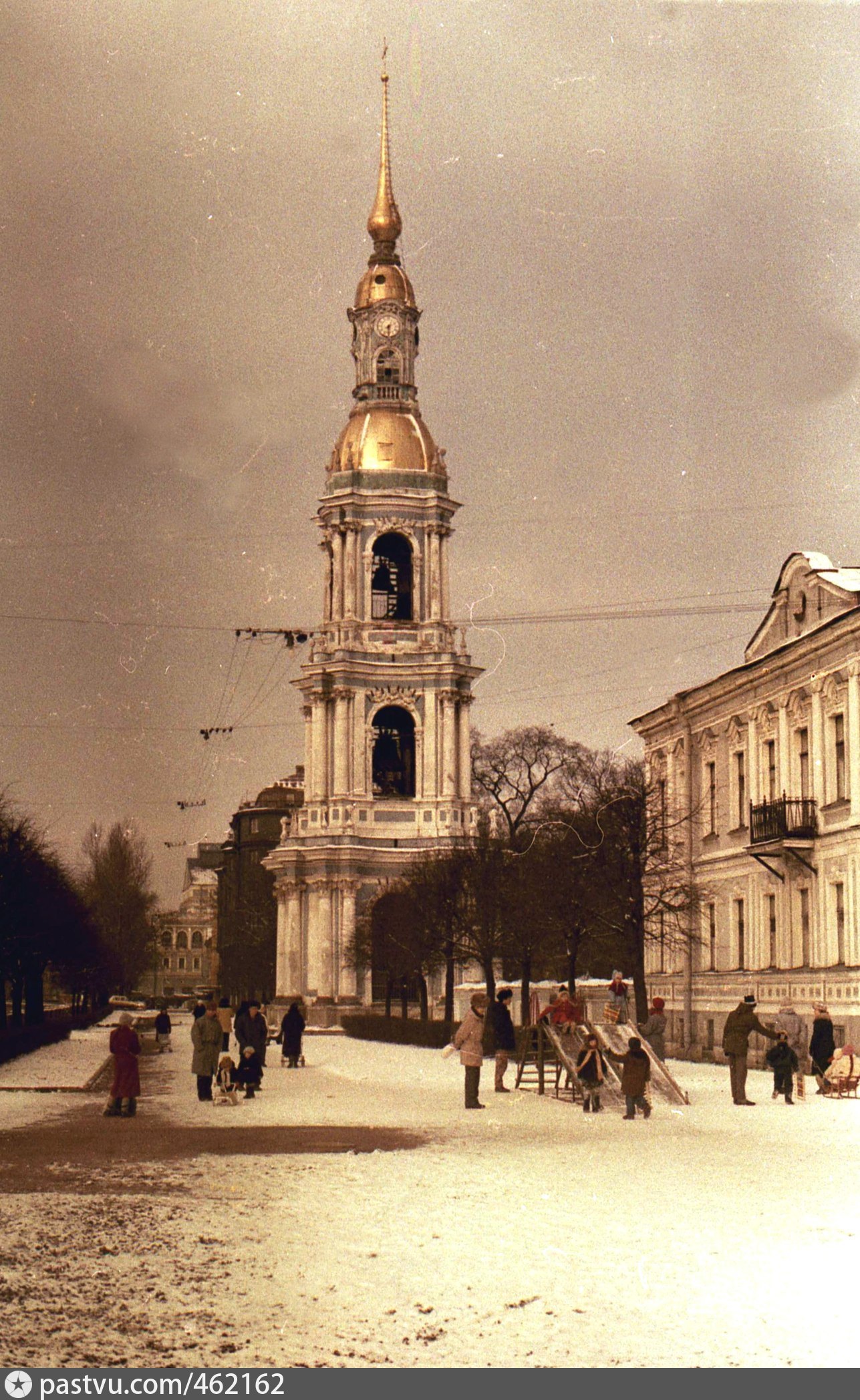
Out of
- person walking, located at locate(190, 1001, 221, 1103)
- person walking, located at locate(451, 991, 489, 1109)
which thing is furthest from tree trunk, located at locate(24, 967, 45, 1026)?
person walking, located at locate(451, 991, 489, 1109)

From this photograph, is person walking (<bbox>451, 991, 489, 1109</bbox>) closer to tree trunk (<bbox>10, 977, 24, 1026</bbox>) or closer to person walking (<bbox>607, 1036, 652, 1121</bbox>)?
person walking (<bbox>607, 1036, 652, 1121</bbox>)

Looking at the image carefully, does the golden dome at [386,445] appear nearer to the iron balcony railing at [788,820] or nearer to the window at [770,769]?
the window at [770,769]

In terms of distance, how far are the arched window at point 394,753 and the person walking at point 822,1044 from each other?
57.5 m

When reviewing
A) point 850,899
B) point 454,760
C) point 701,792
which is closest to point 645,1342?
point 850,899

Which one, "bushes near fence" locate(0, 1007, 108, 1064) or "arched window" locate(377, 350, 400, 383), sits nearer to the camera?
"bushes near fence" locate(0, 1007, 108, 1064)

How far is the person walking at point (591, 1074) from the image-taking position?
27016mm

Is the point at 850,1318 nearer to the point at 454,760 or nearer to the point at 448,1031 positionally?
the point at 448,1031

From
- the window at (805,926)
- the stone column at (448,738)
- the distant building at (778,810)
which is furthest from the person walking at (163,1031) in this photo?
the stone column at (448,738)

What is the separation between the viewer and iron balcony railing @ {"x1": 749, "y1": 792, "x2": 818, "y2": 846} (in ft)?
134

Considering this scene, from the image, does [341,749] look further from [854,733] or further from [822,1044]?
Answer: [822,1044]

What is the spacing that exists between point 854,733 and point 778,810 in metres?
4.00

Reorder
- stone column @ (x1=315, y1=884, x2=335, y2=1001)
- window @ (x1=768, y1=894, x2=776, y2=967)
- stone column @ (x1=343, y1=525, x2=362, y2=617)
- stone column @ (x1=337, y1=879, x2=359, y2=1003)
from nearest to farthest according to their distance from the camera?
window @ (x1=768, y1=894, x2=776, y2=967)
stone column @ (x1=337, y1=879, x2=359, y2=1003)
stone column @ (x1=315, y1=884, x2=335, y2=1001)
stone column @ (x1=343, y1=525, x2=362, y2=617)

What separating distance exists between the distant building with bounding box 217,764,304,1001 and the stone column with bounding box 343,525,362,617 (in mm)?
21179

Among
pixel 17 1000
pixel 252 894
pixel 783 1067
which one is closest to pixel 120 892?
pixel 252 894
